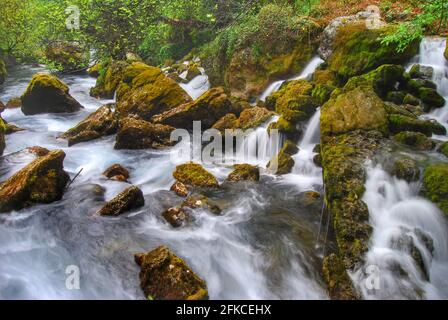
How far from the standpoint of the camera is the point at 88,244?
233 inches

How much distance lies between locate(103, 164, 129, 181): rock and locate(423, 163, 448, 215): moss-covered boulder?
652 cm

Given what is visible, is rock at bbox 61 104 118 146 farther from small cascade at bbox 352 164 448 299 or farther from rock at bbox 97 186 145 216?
small cascade at bbox 352 164 448 299

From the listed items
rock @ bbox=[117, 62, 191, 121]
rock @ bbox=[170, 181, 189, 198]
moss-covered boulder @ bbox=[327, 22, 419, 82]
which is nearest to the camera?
rock @ bbox=[170, 181, 189, 198]

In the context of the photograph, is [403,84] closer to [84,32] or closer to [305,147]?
[305,147]

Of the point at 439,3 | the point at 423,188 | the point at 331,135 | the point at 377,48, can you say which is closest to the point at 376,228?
the point at 423,188

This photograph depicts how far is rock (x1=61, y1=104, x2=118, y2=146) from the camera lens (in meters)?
11.0

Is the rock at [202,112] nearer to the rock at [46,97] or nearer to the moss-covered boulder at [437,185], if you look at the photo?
the rock at [46,97]

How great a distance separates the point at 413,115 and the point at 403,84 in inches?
65.0

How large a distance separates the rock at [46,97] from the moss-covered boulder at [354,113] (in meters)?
10.8

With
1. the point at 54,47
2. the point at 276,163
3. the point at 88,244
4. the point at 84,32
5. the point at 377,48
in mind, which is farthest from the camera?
the point at 54,47

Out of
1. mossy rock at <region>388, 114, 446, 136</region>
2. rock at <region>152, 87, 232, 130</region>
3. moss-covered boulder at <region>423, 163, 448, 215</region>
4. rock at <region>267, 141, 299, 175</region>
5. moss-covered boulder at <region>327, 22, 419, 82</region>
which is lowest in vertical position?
rock at <region>267, 141, 299, 175</region>

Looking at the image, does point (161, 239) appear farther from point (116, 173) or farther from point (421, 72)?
point (421, 72)

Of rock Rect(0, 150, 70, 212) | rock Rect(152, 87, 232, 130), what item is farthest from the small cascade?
rock Rect(152, 87, 232, 130)

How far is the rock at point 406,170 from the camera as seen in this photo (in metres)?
5.77
